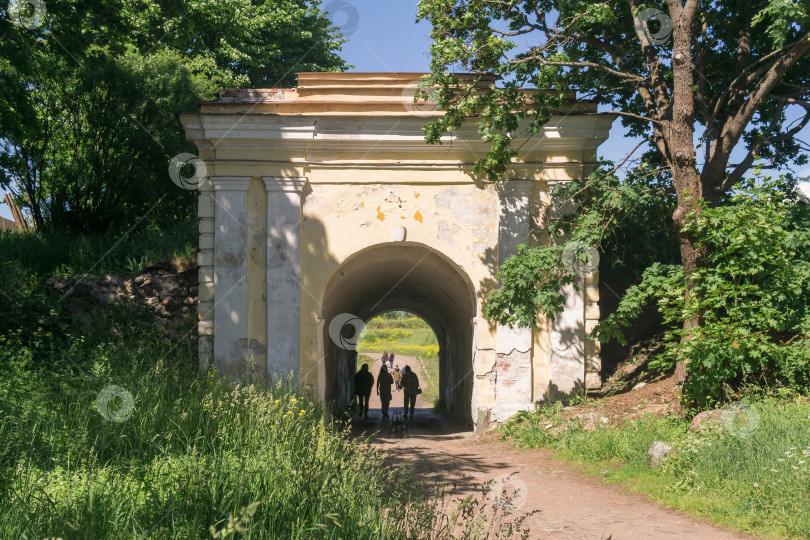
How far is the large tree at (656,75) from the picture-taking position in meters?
8.89

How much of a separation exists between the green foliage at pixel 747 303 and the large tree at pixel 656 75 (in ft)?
1.03

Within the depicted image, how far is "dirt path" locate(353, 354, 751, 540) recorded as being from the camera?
5559 mm

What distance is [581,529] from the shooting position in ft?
18.5

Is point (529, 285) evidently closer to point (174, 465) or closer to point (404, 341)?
point (174, 465)

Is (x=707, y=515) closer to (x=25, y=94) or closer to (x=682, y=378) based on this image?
(x=682, y=378)

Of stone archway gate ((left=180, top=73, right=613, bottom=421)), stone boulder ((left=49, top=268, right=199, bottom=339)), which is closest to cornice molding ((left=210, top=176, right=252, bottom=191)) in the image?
stone archway gate ((left=180, top=73, right=613, bottom=421))

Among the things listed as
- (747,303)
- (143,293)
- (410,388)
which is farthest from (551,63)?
(410,388)

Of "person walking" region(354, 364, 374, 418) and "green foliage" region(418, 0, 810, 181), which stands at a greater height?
"green foliage" region(418, 0, 810, 181)

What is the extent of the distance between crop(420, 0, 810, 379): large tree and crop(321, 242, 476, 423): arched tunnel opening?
7.78ft

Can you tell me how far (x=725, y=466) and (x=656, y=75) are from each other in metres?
5.80

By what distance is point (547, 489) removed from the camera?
23.5 ft

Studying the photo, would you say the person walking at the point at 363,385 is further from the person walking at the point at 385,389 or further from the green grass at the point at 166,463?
the green grass at the point at 166,463

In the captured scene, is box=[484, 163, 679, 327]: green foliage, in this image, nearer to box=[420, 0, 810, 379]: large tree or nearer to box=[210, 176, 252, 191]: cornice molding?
box=[420, 0, 810, 379]: large tree

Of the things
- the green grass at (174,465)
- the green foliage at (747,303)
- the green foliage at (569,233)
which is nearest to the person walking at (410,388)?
the green foliage at (569,233)
